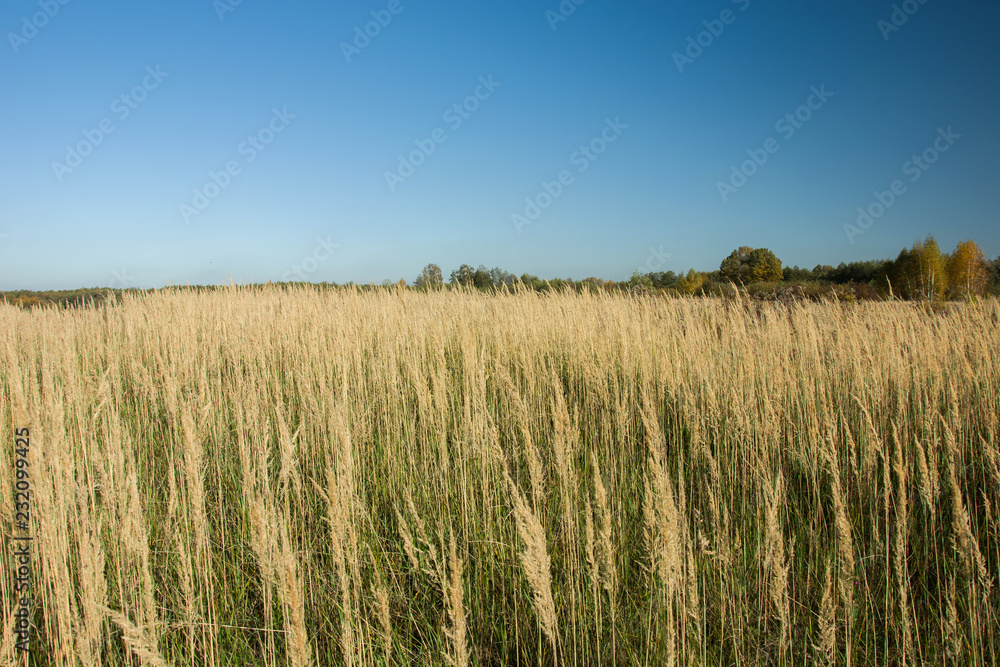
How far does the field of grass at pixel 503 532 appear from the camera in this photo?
1280mm

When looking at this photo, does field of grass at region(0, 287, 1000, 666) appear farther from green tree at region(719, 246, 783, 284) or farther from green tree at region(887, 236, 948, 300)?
green tree at region(719, 246, 783, 284)

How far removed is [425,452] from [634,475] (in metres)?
1.13

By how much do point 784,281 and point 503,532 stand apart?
1816 centimetres

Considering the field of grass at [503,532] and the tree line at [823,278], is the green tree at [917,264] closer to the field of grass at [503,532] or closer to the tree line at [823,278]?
the tree line at [823,278]

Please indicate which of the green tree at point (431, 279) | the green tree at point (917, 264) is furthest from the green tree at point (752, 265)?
the green tree at point (431, 279)

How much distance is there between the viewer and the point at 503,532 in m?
2.10

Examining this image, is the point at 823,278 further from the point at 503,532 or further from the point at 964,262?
the point at 503,532

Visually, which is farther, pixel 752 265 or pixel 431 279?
pixel 752 265

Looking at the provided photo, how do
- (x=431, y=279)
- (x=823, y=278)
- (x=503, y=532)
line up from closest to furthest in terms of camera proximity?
(x=503, y=532) → (x=431, y=279) → (x=823, y=278)

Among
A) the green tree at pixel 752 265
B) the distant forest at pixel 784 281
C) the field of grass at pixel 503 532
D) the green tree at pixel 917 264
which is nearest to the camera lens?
the field of grass at pixel 503 532

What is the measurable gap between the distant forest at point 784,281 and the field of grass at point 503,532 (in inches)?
139

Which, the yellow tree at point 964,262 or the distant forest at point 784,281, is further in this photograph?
the yellow tree at point 964,262

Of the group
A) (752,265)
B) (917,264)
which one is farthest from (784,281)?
(752,265)

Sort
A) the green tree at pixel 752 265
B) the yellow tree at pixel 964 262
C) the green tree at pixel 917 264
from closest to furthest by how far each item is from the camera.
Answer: the green tree at pixel 917 264 → the yellow tree at pixel 964 262 → the green tree at pixel 752 265
